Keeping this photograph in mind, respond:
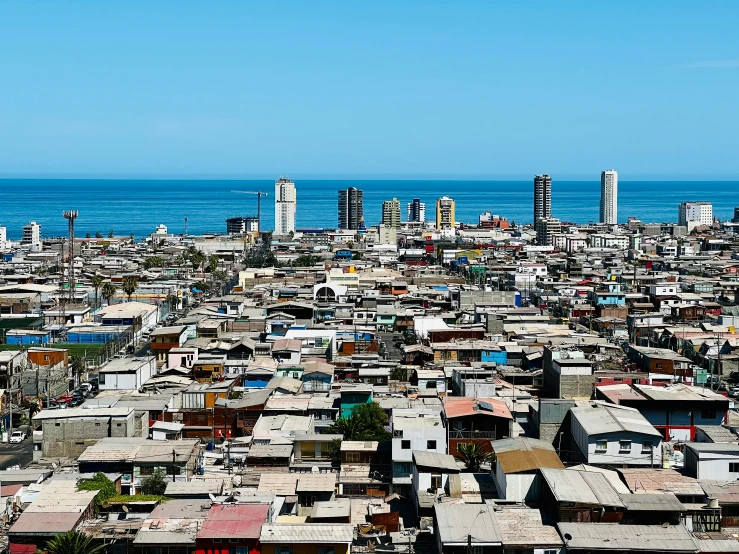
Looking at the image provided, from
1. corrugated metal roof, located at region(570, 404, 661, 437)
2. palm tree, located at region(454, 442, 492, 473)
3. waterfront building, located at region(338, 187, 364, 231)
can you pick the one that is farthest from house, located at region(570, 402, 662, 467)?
waterfront building, located at region(338, 187, 364, 231)

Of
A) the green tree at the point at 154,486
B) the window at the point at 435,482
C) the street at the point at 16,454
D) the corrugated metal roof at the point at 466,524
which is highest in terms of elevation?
the corrugated metal roof at the point at 466,524

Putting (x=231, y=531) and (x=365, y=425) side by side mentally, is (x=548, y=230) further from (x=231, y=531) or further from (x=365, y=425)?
(x=231, y=531)

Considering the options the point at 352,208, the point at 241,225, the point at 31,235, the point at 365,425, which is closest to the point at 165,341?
Result: the point at 365,425

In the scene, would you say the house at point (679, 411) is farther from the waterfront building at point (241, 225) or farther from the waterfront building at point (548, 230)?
the waterfront building at point (241, 225)

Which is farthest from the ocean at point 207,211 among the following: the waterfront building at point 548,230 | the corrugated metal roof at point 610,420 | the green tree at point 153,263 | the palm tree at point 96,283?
the corrugated metal roof at point 610,420

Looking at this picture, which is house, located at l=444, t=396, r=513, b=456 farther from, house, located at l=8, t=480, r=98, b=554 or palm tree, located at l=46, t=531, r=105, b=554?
palm tree, located at l=46, t=531, r=105, b=554

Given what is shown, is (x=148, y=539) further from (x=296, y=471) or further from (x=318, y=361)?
(x=318, y=361)

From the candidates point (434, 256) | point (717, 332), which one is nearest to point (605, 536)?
point (717, 332)
